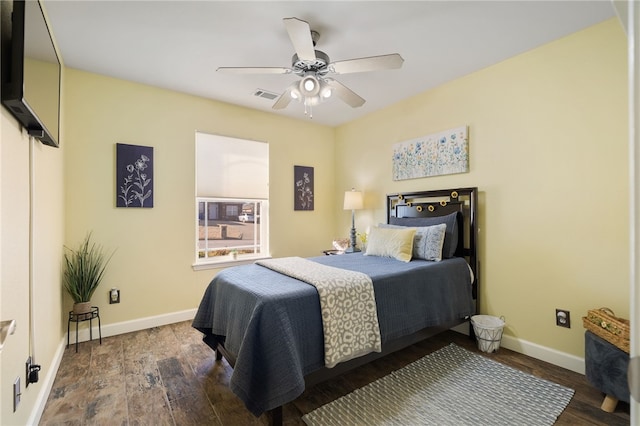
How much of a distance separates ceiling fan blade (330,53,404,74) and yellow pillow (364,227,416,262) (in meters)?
1.54

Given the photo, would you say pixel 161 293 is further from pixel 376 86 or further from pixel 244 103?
pixel 376 86

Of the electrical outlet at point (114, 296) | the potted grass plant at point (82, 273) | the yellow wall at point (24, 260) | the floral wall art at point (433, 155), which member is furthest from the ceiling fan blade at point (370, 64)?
the electrical outlet at point (114, 296)

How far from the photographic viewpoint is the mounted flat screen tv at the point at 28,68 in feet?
4.23

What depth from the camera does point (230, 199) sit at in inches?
152

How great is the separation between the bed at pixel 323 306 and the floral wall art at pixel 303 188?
144 cm

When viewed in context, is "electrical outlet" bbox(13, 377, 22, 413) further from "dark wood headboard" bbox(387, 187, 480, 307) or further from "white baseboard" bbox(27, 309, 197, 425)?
"dark wood headboard" bbox(387, 187, 480, 307)

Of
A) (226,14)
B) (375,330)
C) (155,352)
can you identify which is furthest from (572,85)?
(155,352)

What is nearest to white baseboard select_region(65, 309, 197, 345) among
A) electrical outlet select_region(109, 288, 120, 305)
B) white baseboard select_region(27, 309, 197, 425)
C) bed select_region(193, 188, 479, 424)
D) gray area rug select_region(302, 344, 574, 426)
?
white baseboard select_region(27, 309, 197, 425)

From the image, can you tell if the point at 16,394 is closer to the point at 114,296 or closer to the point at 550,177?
the point at 114,296

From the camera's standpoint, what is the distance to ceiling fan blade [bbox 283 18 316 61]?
5.70 ft

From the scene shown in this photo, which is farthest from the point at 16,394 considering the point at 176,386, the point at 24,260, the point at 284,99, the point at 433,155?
the point at 433,155

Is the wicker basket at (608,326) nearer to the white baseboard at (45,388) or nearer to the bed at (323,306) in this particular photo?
the bed at (323,306)

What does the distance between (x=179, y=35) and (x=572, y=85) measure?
3137 millimetres

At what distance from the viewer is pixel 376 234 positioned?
325 cm
